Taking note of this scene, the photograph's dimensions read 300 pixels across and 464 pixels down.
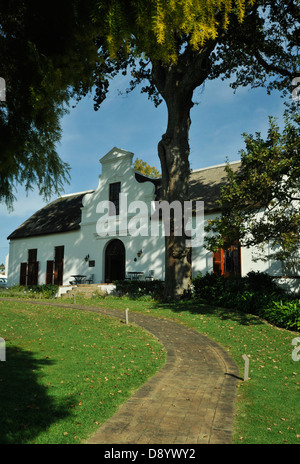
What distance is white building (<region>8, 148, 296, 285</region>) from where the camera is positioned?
63.8ft

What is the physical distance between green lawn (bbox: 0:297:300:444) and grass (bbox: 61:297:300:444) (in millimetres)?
15

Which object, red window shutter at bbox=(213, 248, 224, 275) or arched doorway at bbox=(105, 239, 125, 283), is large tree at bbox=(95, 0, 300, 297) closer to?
red window shutter at bbox=(213, 248, 224, 275)

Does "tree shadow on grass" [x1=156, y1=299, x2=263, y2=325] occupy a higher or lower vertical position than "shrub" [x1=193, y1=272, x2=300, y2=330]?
lower

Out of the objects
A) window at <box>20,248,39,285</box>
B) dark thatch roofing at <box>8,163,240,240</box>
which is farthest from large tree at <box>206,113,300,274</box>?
window at <box>20,248,39,285</box>

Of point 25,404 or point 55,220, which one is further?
point 55,220

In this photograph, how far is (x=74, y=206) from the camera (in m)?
28.8

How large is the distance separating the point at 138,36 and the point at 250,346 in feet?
28.2

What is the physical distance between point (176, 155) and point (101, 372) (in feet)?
39.2

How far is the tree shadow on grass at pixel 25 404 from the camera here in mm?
4215

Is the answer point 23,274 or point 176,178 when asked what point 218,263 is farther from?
point 23,274

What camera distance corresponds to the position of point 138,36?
9.48 feet

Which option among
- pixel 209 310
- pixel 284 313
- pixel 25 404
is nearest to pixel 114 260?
pixel 209 310

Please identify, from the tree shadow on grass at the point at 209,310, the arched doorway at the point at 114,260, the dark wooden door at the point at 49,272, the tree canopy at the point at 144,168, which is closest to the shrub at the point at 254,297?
the tree shadow on grass at the point at 209,310

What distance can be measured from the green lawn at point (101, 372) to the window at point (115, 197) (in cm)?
1200
